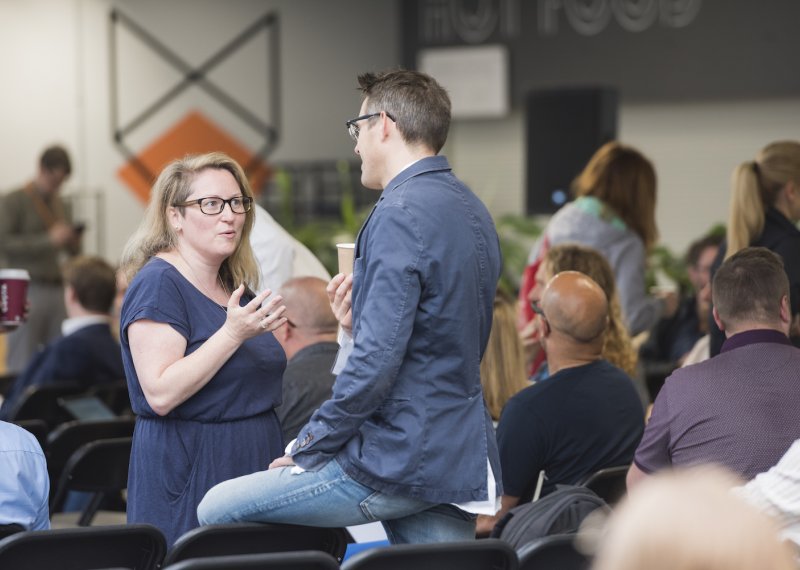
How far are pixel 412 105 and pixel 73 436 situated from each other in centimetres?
235

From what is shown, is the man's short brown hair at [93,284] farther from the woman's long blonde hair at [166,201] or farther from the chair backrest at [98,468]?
the woman's long blonde hair at [166,201]

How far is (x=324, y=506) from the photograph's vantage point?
2383 mm

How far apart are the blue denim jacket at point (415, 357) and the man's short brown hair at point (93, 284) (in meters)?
3.15

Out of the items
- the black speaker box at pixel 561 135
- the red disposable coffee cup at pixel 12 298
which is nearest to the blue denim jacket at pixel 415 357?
the red disposable coffee cup at pixel 12 298

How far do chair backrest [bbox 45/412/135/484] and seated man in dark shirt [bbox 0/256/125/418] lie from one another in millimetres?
986

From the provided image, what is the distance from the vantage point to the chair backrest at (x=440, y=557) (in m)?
2.18


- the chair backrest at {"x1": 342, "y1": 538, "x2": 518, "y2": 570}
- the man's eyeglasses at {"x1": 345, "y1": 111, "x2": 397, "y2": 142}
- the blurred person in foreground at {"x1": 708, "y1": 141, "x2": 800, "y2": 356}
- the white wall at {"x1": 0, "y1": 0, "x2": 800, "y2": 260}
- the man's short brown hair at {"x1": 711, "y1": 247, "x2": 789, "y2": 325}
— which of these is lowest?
the chair backrest at {"x1": 342, "y1": 538, "x2": 518, "y2": 570}

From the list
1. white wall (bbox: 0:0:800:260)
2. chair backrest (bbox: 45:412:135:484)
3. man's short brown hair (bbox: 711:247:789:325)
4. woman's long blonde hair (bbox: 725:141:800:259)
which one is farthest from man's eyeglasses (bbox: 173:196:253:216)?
white wall (bbox: 0:0:800:260)

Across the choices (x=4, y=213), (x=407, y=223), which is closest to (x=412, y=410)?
(x=407, y=223)

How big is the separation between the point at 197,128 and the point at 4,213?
383 cm

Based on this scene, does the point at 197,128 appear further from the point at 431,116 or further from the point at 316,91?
the point at 431,116

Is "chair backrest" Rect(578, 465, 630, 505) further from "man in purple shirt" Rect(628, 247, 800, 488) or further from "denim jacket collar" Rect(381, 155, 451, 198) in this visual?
"denim jacket collar" Rect(381, 155, 451, 198)

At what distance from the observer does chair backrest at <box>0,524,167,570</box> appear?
7.64 ft

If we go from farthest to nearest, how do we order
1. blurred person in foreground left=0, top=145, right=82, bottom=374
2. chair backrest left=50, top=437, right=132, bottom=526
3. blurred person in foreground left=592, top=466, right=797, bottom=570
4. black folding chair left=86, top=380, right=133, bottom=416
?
blurred person in foreground left=0, top=145, right=82, bottom=374, black folding chair left=86, top=380, right=133, bottom=416, chair backrest left=50, top=437, right=132, bottom=526, blurred person in foreground left=592, top=466, right=797, bottom=570
